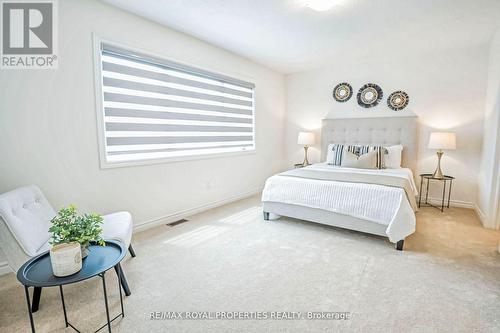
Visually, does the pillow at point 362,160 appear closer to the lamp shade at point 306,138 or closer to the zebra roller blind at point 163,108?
the lamp shade at point 306,138

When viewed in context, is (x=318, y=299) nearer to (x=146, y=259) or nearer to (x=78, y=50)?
(x=146, y=259)

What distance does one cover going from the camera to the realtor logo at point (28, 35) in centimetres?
216

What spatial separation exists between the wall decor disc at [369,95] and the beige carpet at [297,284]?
2.45 metres

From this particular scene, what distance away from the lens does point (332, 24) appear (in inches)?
122

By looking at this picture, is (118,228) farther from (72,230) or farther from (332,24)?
(332,24)

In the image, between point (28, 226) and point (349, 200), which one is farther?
point (349, 200)

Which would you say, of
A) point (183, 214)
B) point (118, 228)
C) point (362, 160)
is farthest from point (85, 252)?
point (362, 160)

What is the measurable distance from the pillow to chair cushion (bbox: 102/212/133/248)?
3208 millimetres

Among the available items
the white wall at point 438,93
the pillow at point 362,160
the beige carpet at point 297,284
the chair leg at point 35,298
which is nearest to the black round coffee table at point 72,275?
the chair leg at point 35,298

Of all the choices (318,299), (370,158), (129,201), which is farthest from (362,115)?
(129,201)

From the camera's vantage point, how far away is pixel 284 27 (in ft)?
10.4

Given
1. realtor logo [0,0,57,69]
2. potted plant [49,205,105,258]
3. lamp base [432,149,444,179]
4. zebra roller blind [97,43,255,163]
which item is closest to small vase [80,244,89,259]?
potted plant [49,205,105,258]

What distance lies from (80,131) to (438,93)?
498 centimetres

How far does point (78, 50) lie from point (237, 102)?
2.47 m
